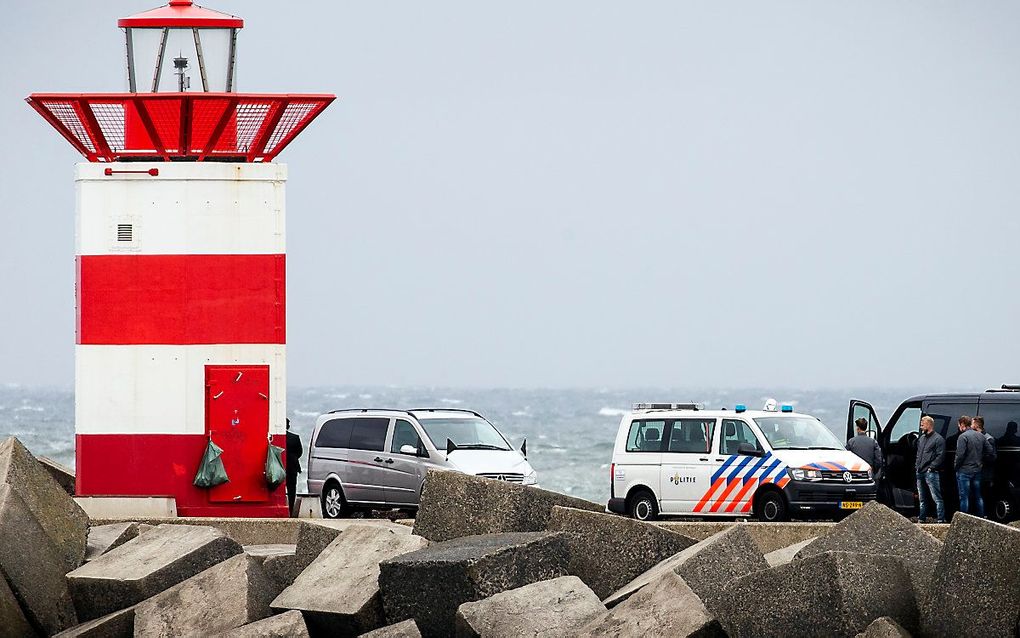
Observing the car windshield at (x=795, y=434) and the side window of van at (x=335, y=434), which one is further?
the side window of van at (x=335, y=434)

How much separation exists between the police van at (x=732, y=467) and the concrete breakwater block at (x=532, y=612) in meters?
12.0

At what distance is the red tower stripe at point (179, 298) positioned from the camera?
14.7 m

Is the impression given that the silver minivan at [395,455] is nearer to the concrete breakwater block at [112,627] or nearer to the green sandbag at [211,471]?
the green sandbag at [211,471]

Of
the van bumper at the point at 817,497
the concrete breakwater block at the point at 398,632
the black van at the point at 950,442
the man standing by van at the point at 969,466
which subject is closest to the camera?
the concrete breakwater block at the point at 398,632

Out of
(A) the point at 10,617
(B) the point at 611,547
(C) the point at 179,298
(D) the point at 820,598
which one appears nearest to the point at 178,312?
(C) the point at 179,298

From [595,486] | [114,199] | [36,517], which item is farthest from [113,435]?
[595,486]

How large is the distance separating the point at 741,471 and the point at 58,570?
12.2m

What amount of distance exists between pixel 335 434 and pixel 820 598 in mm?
15497

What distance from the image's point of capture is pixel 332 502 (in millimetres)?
23406

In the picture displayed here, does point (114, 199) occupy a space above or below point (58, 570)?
above

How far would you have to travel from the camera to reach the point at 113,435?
14609 mm

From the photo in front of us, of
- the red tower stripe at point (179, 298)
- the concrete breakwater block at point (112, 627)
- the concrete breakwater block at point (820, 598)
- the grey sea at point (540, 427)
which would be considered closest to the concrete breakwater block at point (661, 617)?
the concrete breakwater block at point (820, 598)

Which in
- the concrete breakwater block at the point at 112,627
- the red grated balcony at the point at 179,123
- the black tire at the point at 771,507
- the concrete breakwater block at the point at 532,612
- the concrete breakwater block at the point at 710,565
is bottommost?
the black tire at the point at 771,507

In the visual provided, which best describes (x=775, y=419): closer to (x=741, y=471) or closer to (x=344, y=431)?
(x=741, y=471)
